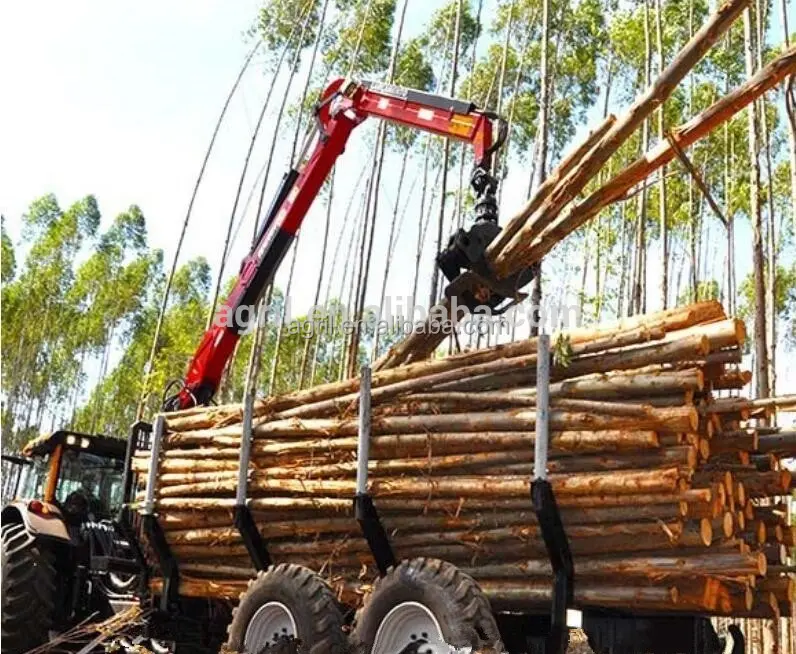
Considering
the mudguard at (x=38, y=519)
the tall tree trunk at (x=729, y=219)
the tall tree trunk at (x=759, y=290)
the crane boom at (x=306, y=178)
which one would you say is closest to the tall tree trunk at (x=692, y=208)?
the tall tree trunk at (x=729, y=219)

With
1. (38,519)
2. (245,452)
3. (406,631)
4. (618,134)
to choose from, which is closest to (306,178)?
(245,452)

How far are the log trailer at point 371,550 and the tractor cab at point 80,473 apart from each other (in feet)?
0.23

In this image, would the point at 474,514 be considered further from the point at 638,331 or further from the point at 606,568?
the point at 638,331

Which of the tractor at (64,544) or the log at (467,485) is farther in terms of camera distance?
the tractor at (64,544)

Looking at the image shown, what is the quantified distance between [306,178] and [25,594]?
3913 mm

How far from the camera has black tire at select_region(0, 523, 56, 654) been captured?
6449 millimetres

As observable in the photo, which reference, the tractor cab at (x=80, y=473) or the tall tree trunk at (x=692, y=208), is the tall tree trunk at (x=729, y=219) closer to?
the tall tree trunk at (x=692, y=208)

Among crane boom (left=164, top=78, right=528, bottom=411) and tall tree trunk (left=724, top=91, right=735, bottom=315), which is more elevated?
tall tree trunk (left=724, top=91, right=735, bottom=315)

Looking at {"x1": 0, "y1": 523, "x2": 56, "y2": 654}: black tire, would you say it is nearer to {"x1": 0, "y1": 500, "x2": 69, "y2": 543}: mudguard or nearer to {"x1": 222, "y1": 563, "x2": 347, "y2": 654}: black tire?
{"x1": 0, "y1": 500, "x2": 69, "y2": 543}: mudguard

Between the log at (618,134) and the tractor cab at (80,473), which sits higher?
the log at (618,134)

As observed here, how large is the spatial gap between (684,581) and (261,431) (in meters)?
2.75

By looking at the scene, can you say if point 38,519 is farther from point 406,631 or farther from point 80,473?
point 406,631

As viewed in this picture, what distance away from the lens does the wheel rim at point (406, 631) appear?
13.6 feet

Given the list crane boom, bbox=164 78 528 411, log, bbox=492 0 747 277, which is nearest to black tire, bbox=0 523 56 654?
crane boom, bbox=164 78 528 411
